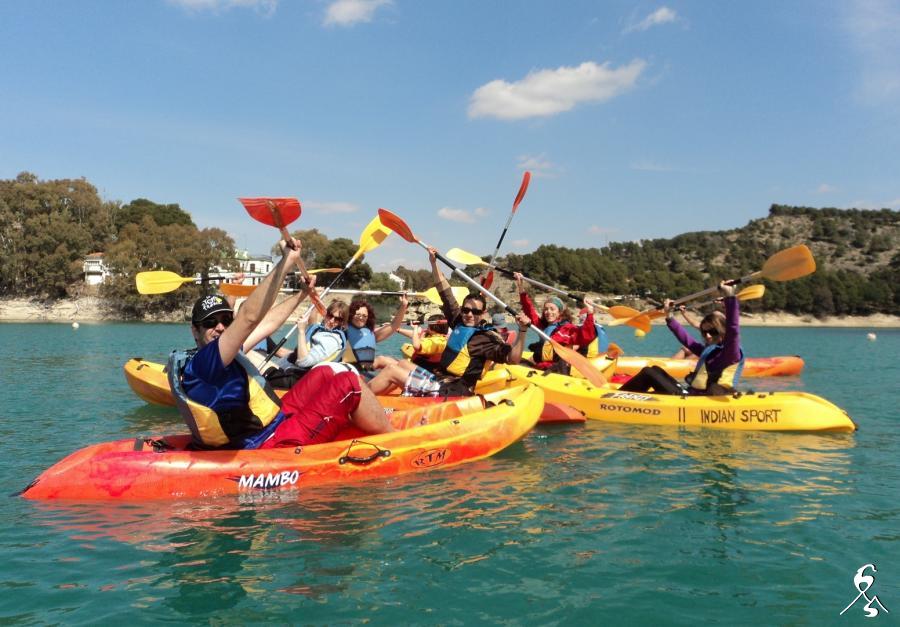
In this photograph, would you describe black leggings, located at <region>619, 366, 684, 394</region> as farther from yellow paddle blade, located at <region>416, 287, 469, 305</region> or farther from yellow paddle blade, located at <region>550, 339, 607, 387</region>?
yellow paddle blade, located at <region>416, 287, 469, 305</region>

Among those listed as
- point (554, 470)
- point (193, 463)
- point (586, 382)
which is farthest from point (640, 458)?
point (193, 463)

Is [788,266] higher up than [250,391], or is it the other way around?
[788,266]

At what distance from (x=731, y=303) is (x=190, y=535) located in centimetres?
606

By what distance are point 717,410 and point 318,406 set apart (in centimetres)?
526

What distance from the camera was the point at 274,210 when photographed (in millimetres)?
4734

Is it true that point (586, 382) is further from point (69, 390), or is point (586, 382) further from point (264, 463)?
point (69, 390)

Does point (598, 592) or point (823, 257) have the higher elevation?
point (823, 257)

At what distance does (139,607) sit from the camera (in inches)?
124

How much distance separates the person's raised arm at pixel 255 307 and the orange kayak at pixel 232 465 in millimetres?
1154

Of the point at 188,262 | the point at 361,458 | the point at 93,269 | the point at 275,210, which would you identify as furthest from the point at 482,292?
the point at 93,269

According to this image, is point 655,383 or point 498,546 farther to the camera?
Answer: point 655,383

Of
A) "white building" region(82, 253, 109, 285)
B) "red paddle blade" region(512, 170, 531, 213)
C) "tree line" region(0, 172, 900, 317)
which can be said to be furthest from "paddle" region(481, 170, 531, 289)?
"white building" region(82, 253, 109, 285)

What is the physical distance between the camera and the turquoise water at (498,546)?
318 centimetres

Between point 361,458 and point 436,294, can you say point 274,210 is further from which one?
point 436,294
